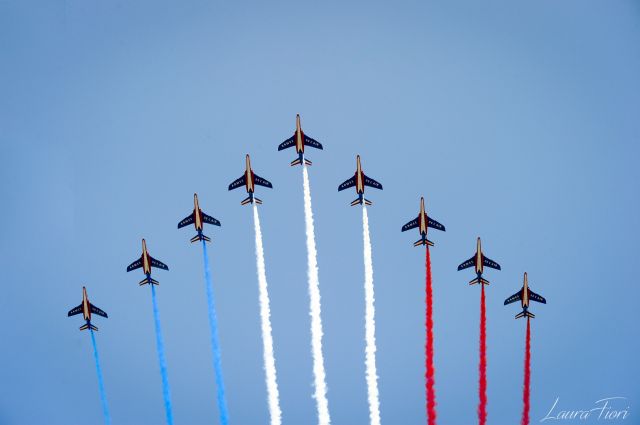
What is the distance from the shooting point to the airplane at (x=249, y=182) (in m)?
28.1

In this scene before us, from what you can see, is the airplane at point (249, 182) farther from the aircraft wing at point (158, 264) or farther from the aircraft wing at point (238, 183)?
the aircraft wing at point (158, 264)

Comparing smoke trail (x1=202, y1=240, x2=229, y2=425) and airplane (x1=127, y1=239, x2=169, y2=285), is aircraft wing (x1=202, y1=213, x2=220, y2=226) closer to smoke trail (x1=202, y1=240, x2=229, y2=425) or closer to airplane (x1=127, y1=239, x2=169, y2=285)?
smoke trail (x1=202, y1=240, x2=229, y2=425)

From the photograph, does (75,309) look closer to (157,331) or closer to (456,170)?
(157,331)

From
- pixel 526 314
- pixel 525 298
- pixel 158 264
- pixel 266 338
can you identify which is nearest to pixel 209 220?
pixel 158 264

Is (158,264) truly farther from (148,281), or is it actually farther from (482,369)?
(482,369)

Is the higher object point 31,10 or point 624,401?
point 31,10

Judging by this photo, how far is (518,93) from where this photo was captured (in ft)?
96.9

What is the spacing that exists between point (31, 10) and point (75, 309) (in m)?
9.47

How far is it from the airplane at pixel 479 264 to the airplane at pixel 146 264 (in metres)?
9.28

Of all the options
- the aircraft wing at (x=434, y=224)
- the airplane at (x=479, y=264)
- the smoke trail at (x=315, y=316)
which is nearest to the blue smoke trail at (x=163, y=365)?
the smoke trail at (x=315, y=316)

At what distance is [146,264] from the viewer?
28.6 meters

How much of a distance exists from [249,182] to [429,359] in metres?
7.79

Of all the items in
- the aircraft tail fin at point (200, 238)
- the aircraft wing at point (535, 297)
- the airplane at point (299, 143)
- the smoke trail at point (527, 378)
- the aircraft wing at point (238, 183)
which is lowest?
the smoke trail at point (527, 378)

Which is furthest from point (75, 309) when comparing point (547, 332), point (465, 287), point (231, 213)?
point (547, 332)
